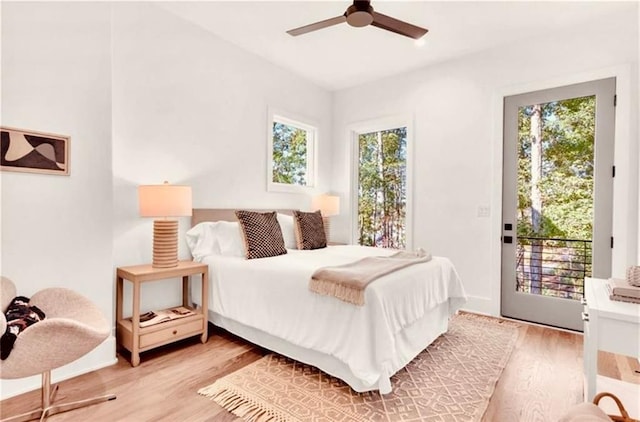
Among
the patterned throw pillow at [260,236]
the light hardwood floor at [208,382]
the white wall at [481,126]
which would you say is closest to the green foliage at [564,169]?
the white wall at [481,126]

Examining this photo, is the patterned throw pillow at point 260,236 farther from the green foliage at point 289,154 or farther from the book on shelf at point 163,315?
the green foliage at point 289,154

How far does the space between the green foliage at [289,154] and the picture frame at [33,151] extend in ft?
7.47

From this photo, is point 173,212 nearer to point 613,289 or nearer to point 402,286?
point 402,286

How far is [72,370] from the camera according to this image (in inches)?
85.0

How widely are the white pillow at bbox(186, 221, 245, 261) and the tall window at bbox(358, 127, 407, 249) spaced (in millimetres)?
2158

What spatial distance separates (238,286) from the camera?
261 cm

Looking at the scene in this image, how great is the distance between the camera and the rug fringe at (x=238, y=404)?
177cm

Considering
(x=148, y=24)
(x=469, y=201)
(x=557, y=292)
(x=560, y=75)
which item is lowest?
(x=557, y=292)

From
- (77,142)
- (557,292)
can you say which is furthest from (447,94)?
(77,142)

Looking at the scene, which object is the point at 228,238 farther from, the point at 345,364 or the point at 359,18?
the point at 359,18

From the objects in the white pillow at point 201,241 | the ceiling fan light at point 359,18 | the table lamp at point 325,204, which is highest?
the ceiling fan light at point 359,18

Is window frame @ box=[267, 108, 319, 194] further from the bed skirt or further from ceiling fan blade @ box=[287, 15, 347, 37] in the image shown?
the bed skirt

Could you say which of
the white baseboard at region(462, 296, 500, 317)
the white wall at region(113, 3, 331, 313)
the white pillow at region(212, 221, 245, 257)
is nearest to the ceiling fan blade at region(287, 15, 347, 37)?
the white wall at region(113, 3, 331, 313)

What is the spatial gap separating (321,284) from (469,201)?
7.65ft
